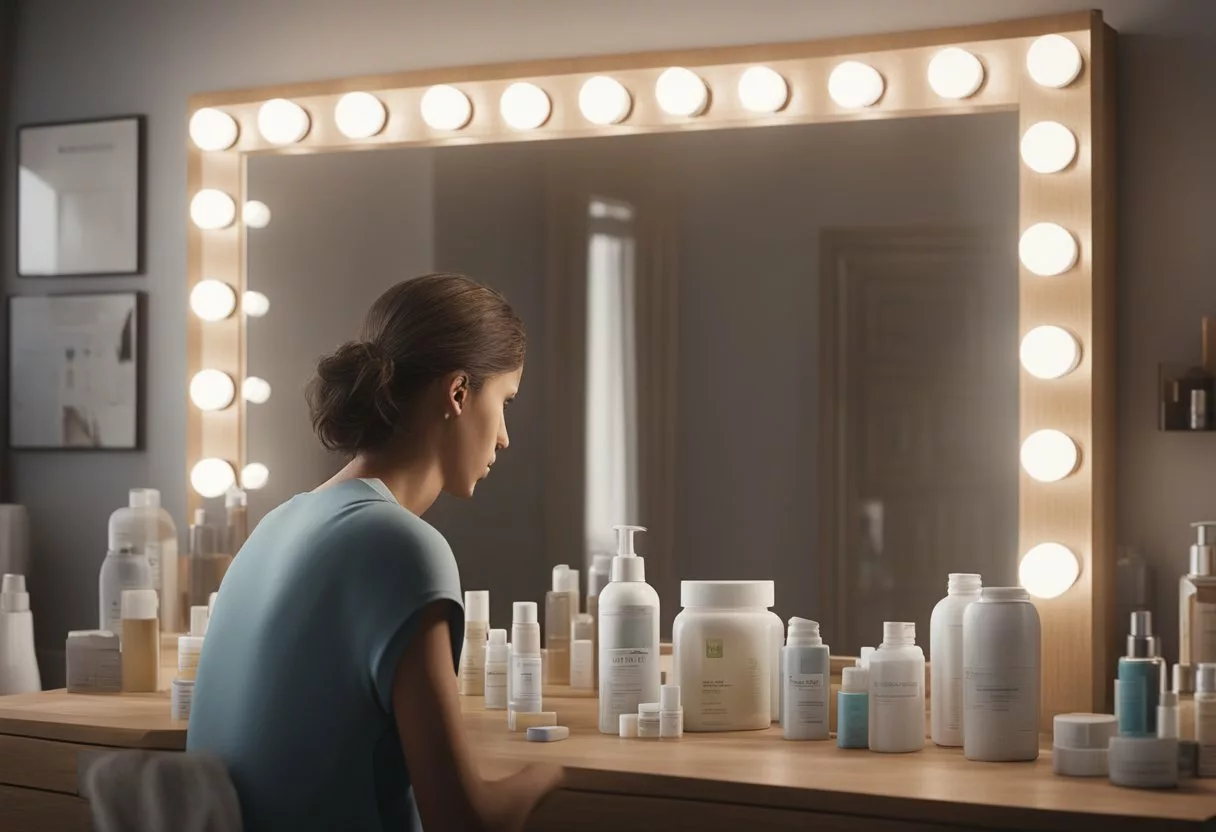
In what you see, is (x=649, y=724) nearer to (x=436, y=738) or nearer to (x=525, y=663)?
(x=525, y=663)

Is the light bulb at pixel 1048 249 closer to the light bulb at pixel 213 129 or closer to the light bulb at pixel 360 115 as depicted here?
the light bulb at pixel 360 115

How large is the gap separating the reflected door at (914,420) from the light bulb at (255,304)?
863 millimetres

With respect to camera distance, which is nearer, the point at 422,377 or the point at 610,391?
the point at 422,377

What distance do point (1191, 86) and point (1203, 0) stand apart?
10 centimetres

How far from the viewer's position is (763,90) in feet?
6.59

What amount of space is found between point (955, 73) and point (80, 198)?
139 cm

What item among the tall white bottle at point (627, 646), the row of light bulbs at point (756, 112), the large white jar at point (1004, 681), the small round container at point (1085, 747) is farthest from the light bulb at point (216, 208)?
the small round container at point (1085, 747)

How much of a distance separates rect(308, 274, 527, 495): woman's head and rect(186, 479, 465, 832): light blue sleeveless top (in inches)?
5.0

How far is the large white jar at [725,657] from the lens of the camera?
5.89ft

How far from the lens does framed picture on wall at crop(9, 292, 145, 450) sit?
2.43m

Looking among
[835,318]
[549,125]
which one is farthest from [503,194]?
[835,318]

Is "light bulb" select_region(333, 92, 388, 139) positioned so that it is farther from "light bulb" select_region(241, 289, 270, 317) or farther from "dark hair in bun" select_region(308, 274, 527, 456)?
"dark hair in bun" select_region(308, 274, 527, 456)

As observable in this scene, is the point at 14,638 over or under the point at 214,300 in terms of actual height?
under

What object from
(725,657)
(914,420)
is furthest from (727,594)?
(914,420)
